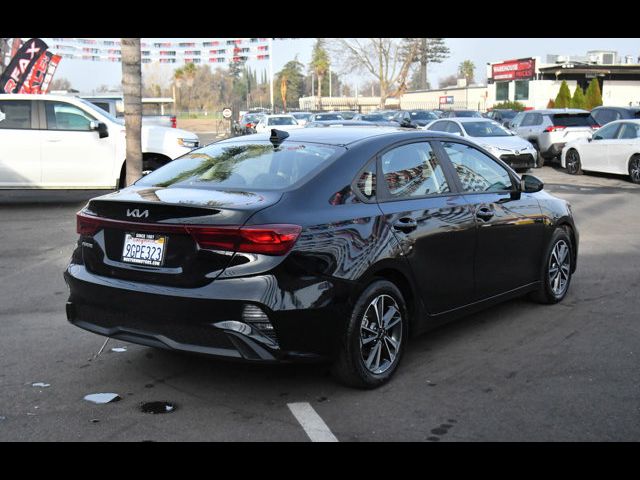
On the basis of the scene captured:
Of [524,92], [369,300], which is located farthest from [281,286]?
[524,92]

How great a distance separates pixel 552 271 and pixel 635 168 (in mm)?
12185

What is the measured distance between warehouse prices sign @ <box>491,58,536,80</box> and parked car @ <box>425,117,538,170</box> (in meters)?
40.9

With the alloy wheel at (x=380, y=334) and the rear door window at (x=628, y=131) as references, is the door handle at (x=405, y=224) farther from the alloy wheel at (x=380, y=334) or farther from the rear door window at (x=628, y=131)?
the rear door window at (x=628, y=131)

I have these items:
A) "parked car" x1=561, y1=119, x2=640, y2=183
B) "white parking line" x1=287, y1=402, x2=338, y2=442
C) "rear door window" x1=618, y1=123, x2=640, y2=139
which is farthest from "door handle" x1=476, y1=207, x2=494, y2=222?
"rear door window" x1=618, y1=123, x2=640, y2=139

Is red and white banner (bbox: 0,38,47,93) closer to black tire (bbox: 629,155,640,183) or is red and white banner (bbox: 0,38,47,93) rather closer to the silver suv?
the silver suv

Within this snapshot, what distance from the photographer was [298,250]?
430 cm

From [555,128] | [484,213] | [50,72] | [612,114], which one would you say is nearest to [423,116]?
[612,114]

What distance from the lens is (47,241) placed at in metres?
10.2

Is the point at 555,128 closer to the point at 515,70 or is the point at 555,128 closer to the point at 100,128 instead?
the point at 100,128

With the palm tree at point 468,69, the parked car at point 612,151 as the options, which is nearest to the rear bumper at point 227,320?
the parked car at point 612,151

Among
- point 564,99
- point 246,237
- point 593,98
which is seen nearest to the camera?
point 246,237

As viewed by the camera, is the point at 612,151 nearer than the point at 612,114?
Yes

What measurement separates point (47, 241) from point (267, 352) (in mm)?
6877

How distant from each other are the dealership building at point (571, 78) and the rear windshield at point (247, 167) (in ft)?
175
